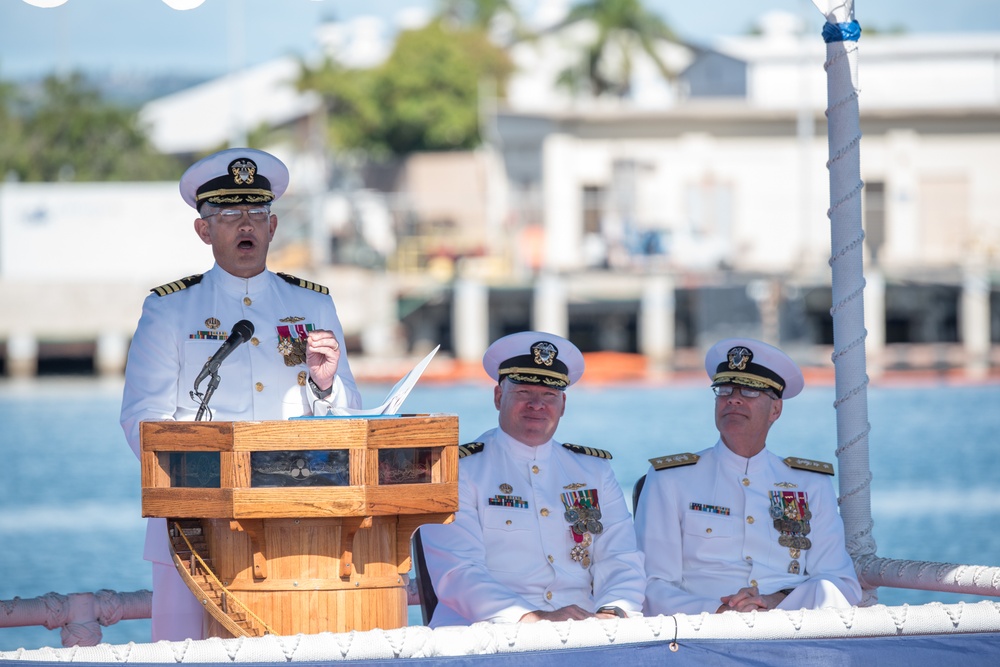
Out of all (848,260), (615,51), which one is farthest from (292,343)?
(615,51)

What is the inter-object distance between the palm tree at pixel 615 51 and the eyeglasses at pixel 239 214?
169ft

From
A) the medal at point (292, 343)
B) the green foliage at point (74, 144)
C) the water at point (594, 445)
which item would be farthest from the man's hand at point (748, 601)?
the green foliage at point (74, 144)

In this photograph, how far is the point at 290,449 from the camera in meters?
3.24

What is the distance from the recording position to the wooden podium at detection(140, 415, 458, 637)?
3.24 meters

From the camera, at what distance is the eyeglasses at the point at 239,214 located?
396cm

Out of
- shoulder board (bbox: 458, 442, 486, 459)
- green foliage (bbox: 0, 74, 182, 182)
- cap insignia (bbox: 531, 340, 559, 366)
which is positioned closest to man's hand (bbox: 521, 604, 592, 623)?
shoulder board (bbox: 458, 442, 486, 459)

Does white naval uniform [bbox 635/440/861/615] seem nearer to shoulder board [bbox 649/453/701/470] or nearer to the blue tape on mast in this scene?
shoulder board [bbox 649/453/701/470]

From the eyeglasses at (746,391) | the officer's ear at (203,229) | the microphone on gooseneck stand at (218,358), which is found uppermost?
the officer's ear at (203,229)

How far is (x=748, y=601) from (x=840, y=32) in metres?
1.80

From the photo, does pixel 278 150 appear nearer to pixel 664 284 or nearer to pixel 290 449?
pixel 664 284

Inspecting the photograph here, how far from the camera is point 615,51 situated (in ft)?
181

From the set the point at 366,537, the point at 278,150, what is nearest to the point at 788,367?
the point at 366,537

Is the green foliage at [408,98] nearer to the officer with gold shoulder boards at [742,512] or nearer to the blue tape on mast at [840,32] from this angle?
the blue tape on mast at [840,32]

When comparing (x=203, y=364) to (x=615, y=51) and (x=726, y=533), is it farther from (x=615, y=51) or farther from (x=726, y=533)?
(x=615, y=51)
